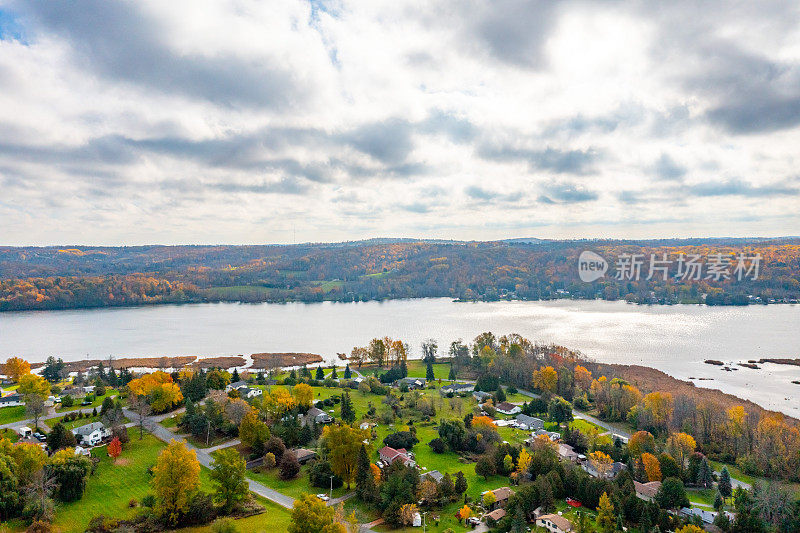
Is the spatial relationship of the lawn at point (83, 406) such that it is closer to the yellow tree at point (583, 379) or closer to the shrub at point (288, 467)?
the shrub at point (288, 467)

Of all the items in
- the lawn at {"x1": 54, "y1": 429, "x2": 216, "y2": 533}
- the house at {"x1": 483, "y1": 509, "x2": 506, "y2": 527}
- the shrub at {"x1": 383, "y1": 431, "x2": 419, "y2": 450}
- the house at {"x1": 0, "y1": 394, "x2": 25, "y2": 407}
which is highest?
the house at {"x1": 0, "y1": 394, "x2": 25, "y2": 407}

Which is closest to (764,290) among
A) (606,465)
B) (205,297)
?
(606,465)

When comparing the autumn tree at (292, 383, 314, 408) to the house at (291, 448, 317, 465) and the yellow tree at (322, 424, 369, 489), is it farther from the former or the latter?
the yellow tree at (322, 424, 369, 489)

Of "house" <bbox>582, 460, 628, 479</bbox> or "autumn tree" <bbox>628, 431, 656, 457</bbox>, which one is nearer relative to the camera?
"house" <bbox>582, 460, 628, 479</bbox>

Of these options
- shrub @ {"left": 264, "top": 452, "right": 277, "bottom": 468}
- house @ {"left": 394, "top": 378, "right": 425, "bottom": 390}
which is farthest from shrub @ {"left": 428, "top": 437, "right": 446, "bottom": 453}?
house @ {"left": 394, "top": 378, "right": 425, "bottom": 390}

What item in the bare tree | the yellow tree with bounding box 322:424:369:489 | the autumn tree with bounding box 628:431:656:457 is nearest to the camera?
the yellow tree with bounding box 322:424:369:489

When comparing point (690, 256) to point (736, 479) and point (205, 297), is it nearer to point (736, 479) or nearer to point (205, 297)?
point (736, 479)

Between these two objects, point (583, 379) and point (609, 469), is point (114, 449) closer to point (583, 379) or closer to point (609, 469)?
point (609, 469)
